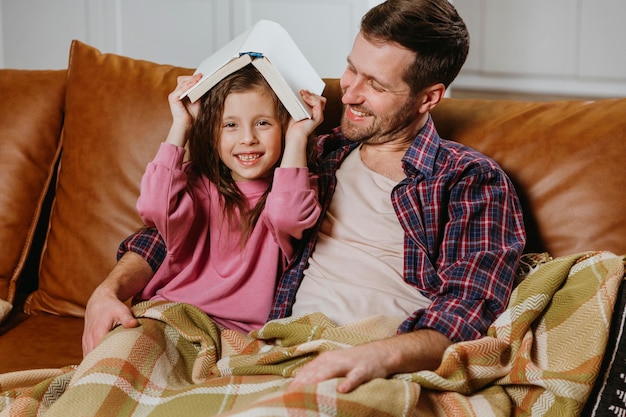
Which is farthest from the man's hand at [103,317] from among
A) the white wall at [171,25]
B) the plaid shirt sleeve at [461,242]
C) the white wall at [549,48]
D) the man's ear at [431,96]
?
the white wall at [549,48]

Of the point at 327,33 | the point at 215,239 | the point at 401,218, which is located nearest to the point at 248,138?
the point at 215,239

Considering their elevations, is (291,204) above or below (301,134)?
below

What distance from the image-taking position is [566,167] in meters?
1.58

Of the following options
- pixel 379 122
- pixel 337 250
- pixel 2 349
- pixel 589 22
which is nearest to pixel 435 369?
pixel 337 250

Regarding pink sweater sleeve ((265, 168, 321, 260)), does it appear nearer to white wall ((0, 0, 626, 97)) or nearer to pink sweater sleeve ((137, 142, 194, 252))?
pink sweater sleeve ((137, 142, 194, 252))

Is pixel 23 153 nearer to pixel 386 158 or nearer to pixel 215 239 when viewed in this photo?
pixel 215 239

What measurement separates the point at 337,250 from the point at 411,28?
18.5 inches

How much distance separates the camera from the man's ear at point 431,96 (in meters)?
1.64

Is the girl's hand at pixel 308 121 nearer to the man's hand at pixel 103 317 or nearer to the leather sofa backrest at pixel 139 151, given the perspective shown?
the leather sofa backrest at pixel 139 151

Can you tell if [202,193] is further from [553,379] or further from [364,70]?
[553,379]

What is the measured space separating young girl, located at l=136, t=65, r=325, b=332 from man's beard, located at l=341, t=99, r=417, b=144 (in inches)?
2.9

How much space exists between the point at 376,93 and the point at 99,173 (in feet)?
2.28

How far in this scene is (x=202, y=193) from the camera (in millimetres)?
1653

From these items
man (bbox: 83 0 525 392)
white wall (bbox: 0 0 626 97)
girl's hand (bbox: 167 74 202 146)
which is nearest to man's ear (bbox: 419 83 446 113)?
man (bbox: 83 0 525 392)
